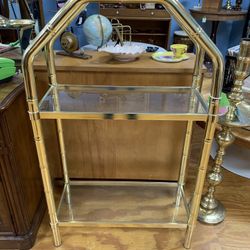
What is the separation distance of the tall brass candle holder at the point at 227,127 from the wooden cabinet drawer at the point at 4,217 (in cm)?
80

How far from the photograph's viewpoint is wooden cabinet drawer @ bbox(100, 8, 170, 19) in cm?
313

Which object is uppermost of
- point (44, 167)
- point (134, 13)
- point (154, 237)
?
point (134, 13)

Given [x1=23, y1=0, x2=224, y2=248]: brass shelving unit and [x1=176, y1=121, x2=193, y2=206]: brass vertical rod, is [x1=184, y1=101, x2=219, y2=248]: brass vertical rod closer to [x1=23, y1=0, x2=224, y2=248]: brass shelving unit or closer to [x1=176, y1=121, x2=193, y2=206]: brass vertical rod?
[x1=23, y1=0, x2=224, y2=248]: brass shelving unit

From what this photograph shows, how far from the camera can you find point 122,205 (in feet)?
3.92

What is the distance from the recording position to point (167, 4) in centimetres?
64

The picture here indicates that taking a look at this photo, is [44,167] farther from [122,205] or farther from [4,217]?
[122,205]

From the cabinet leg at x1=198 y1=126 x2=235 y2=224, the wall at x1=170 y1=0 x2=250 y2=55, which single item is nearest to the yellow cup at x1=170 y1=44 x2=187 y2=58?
the cabinet leg at x1=198 y1=126 x2=235 y2=224

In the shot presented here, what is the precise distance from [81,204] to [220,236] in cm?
62

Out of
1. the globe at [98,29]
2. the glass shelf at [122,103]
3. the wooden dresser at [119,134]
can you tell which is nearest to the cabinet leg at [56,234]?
the wooden dresser at [119,134]

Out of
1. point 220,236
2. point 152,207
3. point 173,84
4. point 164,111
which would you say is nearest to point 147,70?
point 173,84

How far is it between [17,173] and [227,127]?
0.80 m

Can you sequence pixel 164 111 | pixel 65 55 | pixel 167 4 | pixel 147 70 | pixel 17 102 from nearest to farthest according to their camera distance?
1. pixel 167 4
2. pixel 164 111
3. pixel 17 102
4. pixel 147 70
5. pixel 65 55

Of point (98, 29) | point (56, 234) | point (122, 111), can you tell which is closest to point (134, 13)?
point (98, 29)

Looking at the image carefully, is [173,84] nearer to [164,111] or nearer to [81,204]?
[164,111]
